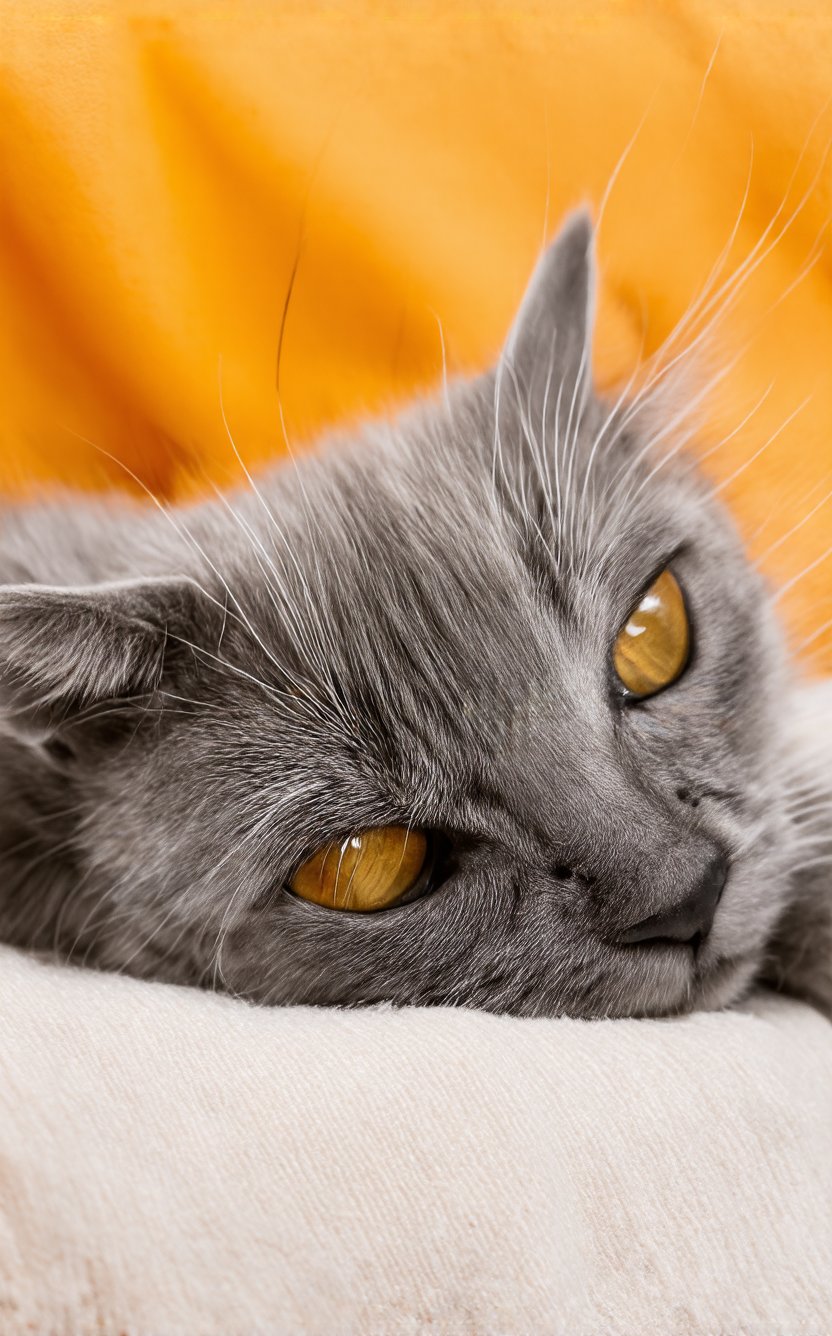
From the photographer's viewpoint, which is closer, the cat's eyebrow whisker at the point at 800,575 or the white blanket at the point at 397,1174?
the white blanket at the point at 397,1174

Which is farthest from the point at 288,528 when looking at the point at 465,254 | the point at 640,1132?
the point at 640,1132

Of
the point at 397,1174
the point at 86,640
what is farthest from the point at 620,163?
the point at 397,1174

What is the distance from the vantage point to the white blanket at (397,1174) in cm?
61

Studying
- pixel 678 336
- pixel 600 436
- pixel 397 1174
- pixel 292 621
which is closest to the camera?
pixel 397 1174

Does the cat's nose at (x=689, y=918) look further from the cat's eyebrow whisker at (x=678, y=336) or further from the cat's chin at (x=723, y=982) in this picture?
the cat's eyebrow whisker at (x=678, y=336)

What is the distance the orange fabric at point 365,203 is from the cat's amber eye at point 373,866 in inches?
21.6

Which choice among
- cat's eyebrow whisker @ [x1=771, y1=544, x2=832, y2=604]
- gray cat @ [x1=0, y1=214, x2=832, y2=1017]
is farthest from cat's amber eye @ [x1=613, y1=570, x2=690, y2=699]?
cat's eyebrow whisker @ [x1=771, y1=544, x2=832, y2=604]

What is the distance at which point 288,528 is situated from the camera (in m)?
1.15

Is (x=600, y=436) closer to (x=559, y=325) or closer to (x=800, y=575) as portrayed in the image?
(x=559, y=325)

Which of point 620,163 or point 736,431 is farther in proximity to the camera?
point 736,431

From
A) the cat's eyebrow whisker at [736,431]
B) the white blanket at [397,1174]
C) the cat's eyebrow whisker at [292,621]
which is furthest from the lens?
the cat's eyebrow whisker at [736,431]

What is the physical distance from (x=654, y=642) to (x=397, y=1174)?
1.90ft

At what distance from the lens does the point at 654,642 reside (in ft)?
3.56

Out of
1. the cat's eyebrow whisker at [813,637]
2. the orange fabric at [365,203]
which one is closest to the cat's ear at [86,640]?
the orange fabric at [365,203]
